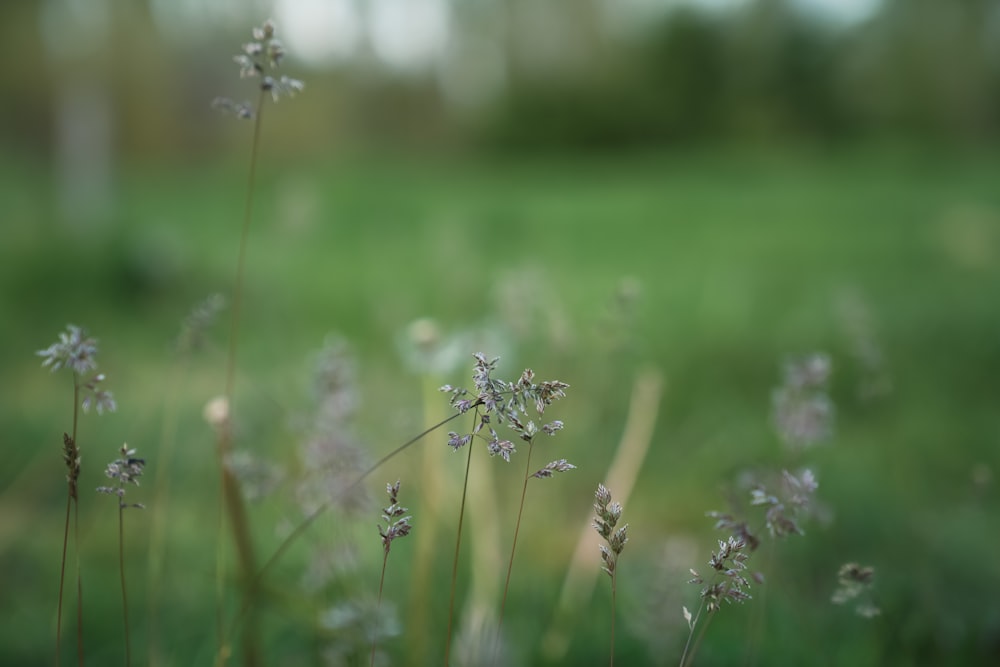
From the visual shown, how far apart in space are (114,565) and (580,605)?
133 cm

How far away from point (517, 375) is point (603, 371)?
336 mm

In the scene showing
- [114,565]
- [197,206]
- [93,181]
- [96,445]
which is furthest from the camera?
[197,206]

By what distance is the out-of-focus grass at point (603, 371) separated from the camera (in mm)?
1822

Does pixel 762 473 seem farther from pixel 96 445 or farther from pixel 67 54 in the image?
pixel 67 54

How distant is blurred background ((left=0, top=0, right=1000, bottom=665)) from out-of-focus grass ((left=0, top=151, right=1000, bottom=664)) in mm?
16

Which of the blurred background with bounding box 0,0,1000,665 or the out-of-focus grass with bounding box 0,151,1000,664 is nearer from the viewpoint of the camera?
the blurred background with bounding box 0,0,1000,665

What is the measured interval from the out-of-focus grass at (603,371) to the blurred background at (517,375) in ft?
0.05

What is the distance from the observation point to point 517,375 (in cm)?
309

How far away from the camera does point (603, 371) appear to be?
3.21 meters

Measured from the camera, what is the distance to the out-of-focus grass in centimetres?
182

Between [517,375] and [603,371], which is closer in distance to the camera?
[517,375]

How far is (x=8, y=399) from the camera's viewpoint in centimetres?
340

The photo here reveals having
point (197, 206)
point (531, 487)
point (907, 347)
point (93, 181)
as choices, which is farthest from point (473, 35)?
point (531, 487)

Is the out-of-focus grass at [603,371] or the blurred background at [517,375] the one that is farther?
the out-of-focus grass at [603,371]
